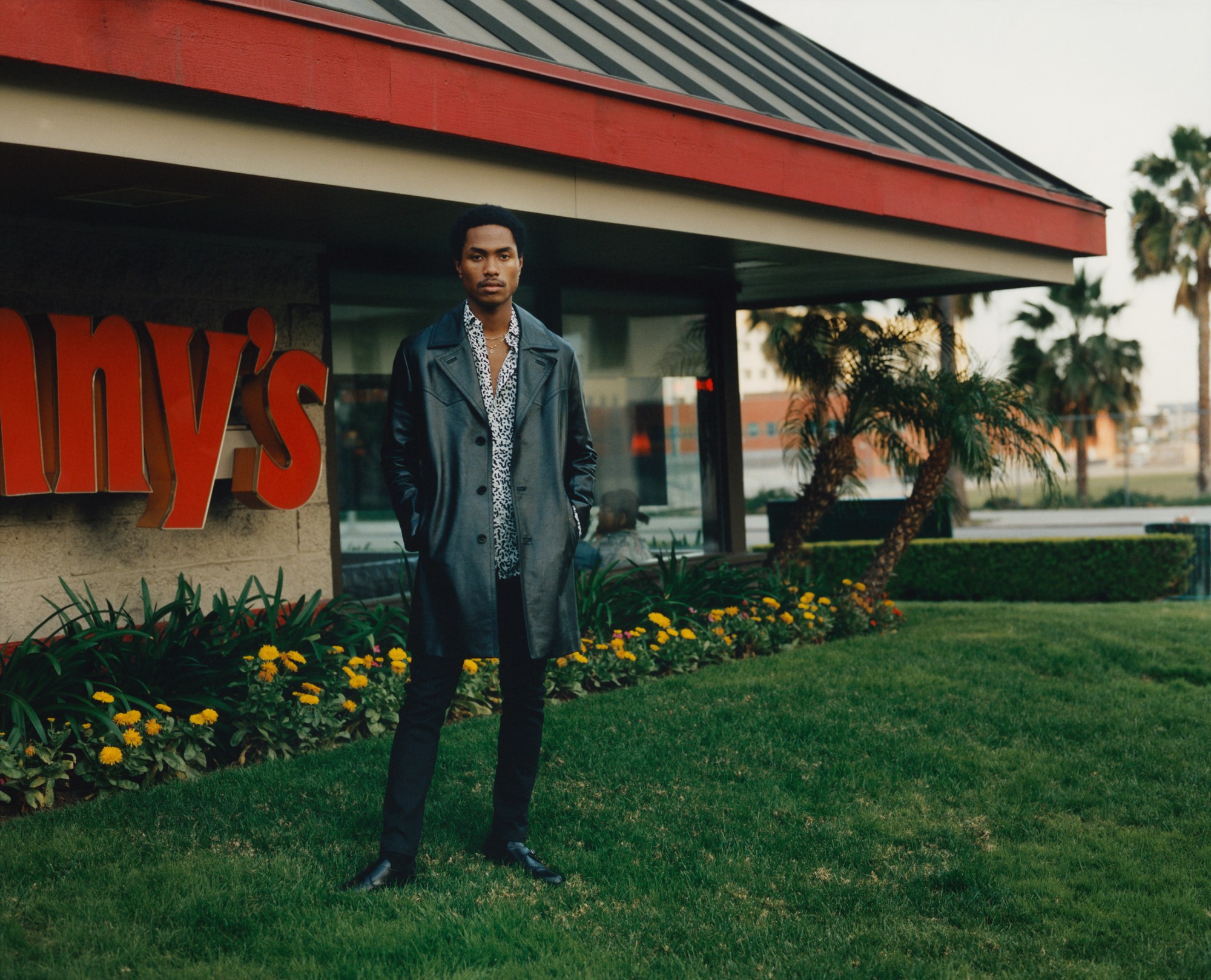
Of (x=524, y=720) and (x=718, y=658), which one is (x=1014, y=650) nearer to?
(x=718, y=658)

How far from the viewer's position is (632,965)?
3229mm

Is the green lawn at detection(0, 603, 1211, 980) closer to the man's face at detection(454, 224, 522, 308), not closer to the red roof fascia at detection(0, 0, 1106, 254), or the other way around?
the man's face at detection(454, 224, 522, 308)

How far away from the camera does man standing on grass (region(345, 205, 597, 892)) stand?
359 centimetres

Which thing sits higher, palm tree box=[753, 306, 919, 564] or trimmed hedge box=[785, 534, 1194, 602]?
palm tree box=[753, 306, 919, 564]

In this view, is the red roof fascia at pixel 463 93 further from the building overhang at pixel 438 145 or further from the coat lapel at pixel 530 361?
the coat lapel at pixel 530 361

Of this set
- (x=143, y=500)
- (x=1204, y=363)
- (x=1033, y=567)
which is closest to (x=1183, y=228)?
(x=1204, y=363)

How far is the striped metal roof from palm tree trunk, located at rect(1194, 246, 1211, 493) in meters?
24.8

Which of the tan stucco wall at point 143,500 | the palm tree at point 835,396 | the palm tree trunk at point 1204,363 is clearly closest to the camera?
the tan stucco wall at point 143,500

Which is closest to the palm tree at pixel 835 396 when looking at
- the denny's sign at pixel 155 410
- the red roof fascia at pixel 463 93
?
the red roof fascia at pixel 463 93

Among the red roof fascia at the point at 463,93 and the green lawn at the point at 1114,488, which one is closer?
the red roof fascia at the point at 463,93

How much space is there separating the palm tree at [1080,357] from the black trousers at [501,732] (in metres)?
31.1

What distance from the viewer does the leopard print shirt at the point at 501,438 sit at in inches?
145

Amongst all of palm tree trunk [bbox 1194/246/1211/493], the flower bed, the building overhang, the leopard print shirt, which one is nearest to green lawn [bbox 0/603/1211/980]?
the flower bed

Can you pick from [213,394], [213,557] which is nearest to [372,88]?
[213,394]
